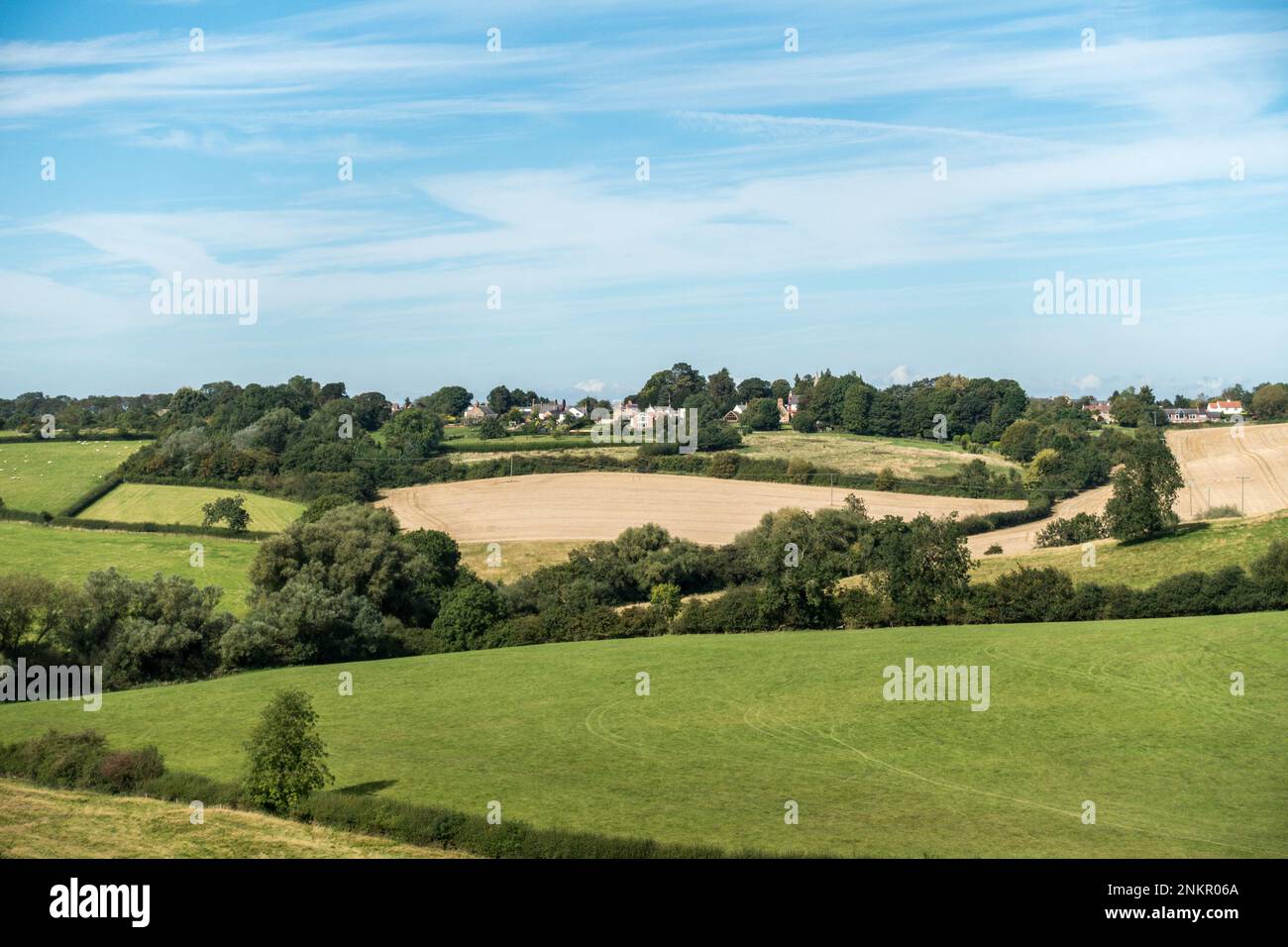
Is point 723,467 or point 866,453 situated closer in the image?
point 723,467

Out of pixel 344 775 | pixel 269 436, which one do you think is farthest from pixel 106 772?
pixel 269 436

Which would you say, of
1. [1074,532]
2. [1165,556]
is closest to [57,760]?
[1165,556]

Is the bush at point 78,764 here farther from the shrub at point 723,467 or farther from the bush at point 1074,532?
the shrub at point 723,467

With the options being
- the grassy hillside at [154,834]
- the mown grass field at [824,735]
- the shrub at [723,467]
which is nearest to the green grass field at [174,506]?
the mown grass field at [824,735]

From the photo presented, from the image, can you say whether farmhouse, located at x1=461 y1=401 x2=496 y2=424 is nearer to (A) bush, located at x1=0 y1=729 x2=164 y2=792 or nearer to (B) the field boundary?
(B) the field boundary

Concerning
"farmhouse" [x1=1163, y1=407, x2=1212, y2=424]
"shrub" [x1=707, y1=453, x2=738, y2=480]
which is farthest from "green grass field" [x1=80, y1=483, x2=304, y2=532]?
"farmhouse" [x1=1163, y1=407, x2=1212, y2=424]

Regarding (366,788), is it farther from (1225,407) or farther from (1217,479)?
(1225,407)
